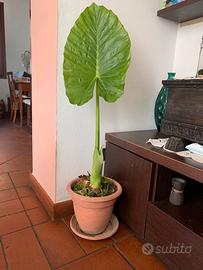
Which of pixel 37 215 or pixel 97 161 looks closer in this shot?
pixel 97 161

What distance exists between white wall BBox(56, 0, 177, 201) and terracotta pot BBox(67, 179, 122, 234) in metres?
0.20

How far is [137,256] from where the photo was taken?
944 mm

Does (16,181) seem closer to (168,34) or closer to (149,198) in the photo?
(149,198)

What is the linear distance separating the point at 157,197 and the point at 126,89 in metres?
0.66

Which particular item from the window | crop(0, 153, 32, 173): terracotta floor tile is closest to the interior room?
crop(0, 153, 32, 173): terracotta floor tile

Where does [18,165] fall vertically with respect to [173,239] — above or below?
below

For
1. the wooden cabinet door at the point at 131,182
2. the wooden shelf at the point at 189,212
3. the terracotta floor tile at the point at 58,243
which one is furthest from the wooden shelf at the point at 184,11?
the terracotta floor tile at the point at 58,243

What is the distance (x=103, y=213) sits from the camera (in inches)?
38.5

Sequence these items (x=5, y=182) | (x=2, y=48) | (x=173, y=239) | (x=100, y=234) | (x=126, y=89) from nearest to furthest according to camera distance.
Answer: (x=173, y=239), (x=100, y=234), (x=126, y=89), (x=5, y=182), (x=2, y=48)

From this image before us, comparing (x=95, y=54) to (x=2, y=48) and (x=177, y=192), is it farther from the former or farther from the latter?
(x=2, y=48)

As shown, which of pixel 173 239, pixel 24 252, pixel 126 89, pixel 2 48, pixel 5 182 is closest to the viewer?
pixel 173 239

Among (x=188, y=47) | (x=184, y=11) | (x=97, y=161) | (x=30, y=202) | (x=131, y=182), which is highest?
(x=184, y=11)

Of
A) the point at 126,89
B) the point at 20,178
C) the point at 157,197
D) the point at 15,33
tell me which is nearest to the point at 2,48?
the point at 15,33

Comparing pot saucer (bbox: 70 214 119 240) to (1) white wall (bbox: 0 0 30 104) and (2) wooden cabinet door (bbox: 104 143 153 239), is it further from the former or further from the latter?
(1) white wall (bbox: 0 0 30 104)
